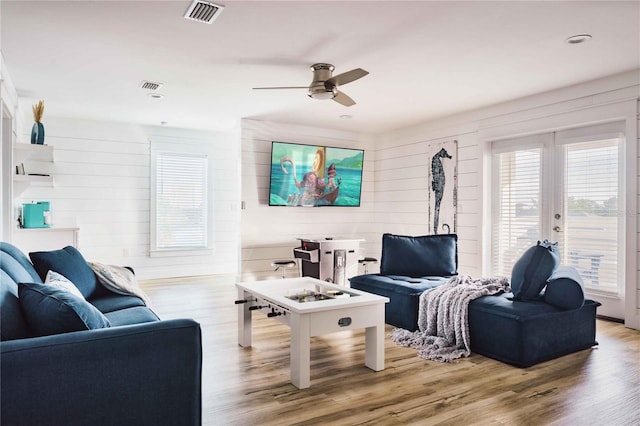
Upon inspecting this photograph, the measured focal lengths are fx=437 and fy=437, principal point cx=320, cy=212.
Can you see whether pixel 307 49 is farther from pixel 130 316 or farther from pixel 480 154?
pixel 480 154

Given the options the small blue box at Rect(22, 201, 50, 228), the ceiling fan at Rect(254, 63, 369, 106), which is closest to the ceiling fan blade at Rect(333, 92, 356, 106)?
the ceiling fan at Rect(254, 63, 369, 106)

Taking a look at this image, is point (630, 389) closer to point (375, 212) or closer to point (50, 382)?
point (50, 382)

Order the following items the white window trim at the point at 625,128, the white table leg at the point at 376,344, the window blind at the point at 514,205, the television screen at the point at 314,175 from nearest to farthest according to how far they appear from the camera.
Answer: the white table leg at the point at 376,344 → the white window trim at the point at 625,128 → the window blind at the point at 514,205 → the television screen at the point at 314,175

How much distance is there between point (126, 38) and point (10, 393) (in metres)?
2.73

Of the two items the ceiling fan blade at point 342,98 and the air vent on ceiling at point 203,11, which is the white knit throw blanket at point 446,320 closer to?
the ceiling fan blade at point 342,98

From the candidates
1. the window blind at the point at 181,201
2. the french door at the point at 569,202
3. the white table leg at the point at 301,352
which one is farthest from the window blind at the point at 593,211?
the window blind at the point at 181,201

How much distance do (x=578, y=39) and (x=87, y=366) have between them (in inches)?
151

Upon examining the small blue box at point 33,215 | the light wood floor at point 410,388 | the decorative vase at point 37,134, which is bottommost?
the light wood floor at point 410,388

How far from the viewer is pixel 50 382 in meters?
1.58

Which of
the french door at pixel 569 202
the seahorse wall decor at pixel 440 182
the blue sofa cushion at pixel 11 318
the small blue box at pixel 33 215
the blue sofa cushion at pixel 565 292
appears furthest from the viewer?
the seahorse wall decor at pixel 440 182

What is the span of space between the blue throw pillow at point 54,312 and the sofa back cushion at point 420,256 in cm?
331

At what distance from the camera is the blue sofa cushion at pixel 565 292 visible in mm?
3234

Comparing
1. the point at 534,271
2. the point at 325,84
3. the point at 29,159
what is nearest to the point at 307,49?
the point at 325,84

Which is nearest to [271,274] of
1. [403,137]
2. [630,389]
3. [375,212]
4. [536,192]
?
[375,212]
